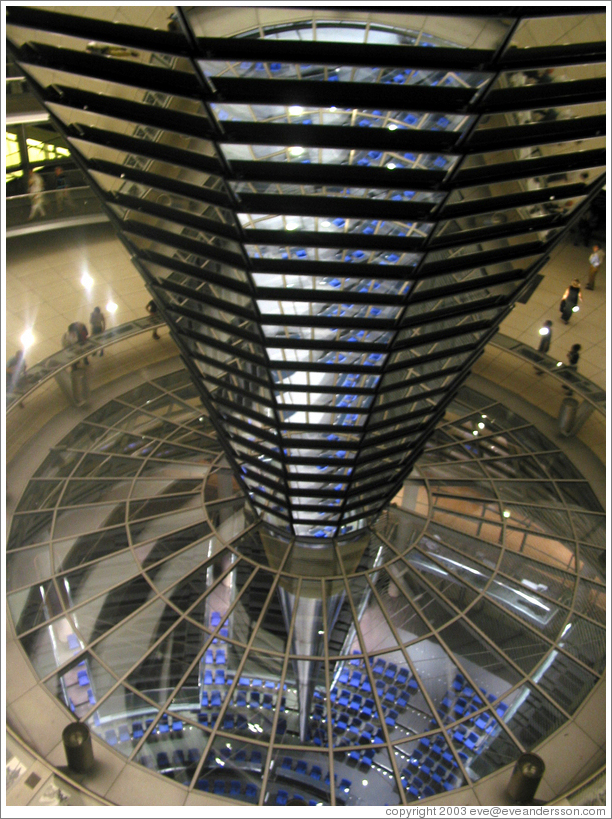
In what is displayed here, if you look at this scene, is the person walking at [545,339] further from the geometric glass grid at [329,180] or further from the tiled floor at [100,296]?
the geometric glass grid at [329,180]

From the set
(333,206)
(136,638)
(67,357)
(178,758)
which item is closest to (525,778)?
(178,758)

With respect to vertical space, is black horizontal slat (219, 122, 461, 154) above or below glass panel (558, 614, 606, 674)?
above

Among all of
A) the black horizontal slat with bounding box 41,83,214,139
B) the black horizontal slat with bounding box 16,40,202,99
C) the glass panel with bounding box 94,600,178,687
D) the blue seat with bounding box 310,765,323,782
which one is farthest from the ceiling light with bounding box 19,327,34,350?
the blue seat with bounding box 310,765,323,782

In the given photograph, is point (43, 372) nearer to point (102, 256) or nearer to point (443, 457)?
point (102, 256)

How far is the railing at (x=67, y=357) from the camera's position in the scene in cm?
2378

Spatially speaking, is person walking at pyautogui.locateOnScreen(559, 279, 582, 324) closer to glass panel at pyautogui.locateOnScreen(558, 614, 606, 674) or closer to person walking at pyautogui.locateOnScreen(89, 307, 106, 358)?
glass panel at pyautogui.locateOnScreen(558, 614, 606, 674)

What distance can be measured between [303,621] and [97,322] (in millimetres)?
13627

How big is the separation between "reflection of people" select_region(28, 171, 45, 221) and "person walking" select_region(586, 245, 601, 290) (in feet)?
67.8

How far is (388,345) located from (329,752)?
8.39 m

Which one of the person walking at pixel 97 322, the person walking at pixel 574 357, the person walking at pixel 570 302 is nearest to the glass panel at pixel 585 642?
the person walking at pixel 574 357

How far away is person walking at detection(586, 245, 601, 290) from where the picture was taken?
29.3 m

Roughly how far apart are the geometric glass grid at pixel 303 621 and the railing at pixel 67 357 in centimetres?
252

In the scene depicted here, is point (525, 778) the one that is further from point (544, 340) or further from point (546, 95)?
point (544, 340)

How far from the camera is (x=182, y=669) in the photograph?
683 inches
